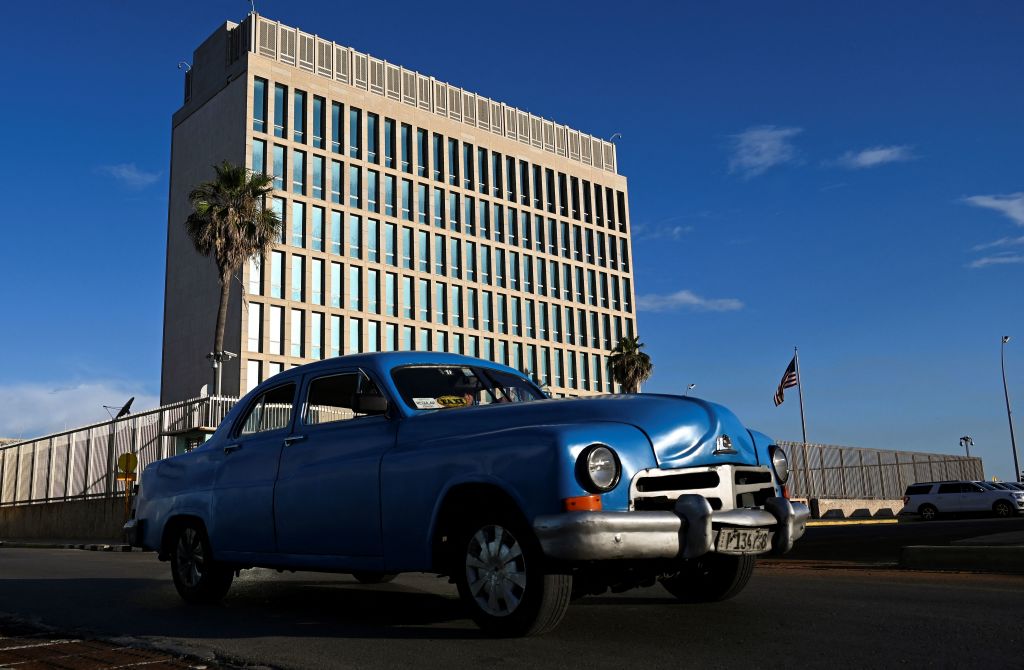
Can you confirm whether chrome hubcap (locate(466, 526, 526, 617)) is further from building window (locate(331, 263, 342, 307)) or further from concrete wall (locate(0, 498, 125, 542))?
building window (locate(331, 263, 342, 307))

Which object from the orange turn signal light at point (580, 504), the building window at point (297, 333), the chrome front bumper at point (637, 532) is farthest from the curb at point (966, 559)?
the building window at point (297, 333)

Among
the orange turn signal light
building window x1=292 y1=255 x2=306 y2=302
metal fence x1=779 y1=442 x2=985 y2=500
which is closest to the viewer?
the orange turn signal light

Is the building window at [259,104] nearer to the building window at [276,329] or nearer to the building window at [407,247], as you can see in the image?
the building window at [276,329]

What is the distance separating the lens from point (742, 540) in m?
5.14

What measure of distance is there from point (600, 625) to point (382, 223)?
5710cm

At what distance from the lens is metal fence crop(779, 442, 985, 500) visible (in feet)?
134

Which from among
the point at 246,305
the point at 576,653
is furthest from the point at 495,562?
the point at 246,305

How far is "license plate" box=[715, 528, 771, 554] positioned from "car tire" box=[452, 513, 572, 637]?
2.78 ft

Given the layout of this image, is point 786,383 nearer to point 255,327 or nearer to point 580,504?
point 255,327

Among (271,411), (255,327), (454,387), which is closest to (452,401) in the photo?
(454,387)

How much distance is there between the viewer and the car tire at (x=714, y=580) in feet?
20.6

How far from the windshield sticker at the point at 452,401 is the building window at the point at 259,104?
52.4 metres

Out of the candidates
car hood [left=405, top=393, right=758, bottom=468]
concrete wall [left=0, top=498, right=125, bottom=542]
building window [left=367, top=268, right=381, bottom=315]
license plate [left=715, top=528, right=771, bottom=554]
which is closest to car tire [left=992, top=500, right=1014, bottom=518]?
concrete wall [left=0, top=498, right=125, bottom=542]

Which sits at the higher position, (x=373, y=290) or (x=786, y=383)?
(x=373, y=290)
